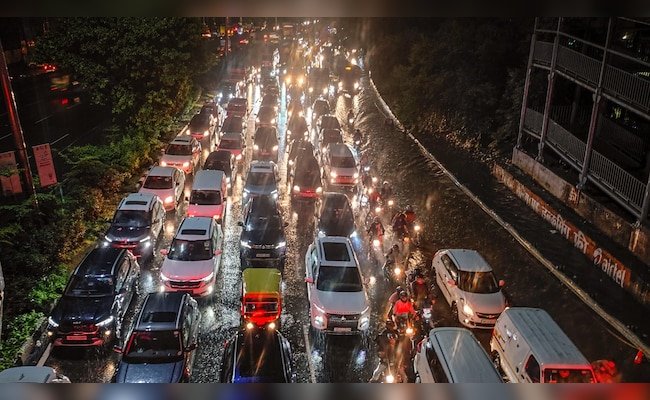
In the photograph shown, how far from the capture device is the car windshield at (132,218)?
17.6 meters

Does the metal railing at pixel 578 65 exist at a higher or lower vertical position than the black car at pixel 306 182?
higher

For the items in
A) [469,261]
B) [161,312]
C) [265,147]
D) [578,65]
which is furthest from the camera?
[265,147]

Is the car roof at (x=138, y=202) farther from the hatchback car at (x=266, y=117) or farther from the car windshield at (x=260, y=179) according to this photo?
the hatchback car at (x=266, y=117)

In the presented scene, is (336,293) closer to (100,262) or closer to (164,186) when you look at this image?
(100,262)

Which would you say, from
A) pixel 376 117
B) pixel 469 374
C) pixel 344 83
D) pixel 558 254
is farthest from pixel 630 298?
pixel 344 83

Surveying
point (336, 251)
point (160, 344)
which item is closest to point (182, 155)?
point (336, 251)

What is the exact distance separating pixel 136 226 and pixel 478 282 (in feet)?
36.1

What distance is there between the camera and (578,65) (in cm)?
1955

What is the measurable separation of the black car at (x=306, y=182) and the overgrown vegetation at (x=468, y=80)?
9.80 m

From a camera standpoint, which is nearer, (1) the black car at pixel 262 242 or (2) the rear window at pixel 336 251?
(2) the rear window at pixel 336 251

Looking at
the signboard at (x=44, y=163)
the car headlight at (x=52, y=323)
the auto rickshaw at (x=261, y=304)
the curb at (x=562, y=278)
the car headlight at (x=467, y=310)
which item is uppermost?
the signboard at (x=44, y=163)

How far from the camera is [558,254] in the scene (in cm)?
1725

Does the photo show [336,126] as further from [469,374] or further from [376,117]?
[469,374]

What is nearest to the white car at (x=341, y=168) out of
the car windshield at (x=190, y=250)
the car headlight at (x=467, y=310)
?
the car windshield at (x=190, y=250)
